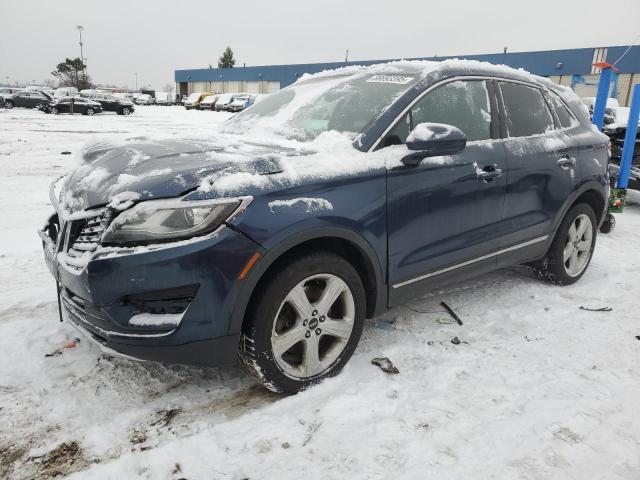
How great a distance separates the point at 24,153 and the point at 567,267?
11495mm

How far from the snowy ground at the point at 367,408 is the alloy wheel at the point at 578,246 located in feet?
2.34

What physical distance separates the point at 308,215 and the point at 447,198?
3.59 ft

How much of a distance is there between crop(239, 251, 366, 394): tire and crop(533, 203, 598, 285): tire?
2.34 meters

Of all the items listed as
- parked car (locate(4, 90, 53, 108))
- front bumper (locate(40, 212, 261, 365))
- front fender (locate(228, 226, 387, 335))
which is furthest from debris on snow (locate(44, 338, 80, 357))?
parked car (locate(4, 90, 53, 108))

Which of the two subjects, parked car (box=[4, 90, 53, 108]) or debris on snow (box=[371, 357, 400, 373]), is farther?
parked car (box=[4, 90, 53, 108])

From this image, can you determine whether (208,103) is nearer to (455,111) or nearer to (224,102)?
(224,102)

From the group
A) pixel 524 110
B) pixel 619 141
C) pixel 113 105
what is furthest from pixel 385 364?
pixel 113 105

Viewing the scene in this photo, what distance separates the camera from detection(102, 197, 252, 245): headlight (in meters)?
2.18

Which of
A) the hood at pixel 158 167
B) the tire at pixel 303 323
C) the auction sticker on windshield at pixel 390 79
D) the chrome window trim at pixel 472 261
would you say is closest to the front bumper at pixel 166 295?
the tire at pixel 303 323

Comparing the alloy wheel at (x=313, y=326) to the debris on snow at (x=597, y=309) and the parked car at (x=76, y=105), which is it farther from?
the parked car at (x=76, y=105)

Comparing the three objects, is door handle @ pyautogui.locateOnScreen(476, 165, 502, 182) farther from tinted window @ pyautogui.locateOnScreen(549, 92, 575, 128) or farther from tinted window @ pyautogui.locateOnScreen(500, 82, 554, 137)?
tinted window @ pyautogui.locateOnScreen(549, 92, 575, 128)

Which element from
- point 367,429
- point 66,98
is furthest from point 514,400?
point 66,98

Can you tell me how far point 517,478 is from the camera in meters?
2.09

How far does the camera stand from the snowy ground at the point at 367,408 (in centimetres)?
217
